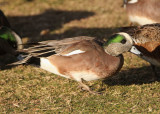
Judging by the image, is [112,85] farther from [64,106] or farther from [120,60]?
[64,106]

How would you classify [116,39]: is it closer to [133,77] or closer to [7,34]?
[133,77]

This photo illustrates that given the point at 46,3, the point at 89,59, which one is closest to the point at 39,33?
the point at 46,3

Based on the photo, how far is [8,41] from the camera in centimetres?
481

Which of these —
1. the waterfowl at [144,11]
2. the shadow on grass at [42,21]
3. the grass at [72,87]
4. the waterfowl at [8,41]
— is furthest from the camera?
the shadow on grass at [42,21]

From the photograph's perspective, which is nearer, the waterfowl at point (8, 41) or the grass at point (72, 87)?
the grass at point (72, 87)

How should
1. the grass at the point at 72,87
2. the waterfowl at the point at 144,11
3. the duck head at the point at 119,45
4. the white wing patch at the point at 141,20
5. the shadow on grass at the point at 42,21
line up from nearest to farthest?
the grass at the point at 72,87 < the duck head at the point at 119,45 < the waterfowl at the point at 144,11 < the white wing patch at the point at 141,20 < the shadow on grass at the point at 42,21

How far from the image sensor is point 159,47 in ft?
12.8

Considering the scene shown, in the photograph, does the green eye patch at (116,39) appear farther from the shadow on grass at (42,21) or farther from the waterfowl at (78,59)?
the shadow on grass at (42,21)

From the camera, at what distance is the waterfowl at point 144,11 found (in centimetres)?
513

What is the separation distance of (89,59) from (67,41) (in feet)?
1.44

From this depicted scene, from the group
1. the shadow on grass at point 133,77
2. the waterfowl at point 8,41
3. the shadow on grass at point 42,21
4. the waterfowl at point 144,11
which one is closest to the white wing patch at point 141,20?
the waterfowl at point 144,11

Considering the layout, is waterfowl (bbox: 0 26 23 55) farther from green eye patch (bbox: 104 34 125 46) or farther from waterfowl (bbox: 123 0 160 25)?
waterfowl (bbox: 123 0 160 25)

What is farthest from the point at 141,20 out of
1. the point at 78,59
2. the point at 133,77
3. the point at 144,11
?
the point at 78,59

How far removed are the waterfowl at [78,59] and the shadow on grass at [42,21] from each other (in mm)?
2761
